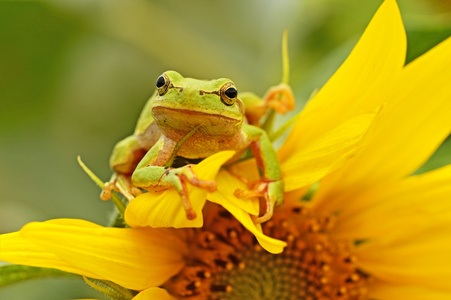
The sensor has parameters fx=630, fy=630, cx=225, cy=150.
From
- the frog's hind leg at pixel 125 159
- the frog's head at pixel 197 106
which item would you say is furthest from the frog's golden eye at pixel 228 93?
the frog's hind leg at pixel 125 159

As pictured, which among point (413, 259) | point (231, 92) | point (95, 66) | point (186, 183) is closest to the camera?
point (186, 183)

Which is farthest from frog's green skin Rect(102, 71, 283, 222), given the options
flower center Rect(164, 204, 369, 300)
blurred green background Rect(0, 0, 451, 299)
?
blurred green background Rect(0, 0, 451, 299)

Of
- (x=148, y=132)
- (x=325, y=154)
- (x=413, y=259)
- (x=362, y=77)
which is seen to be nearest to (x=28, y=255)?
(x=148, y=132)

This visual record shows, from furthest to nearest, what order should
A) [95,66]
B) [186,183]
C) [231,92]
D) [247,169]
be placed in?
[95,66] < [247,169] < [231,92] < [186,183]

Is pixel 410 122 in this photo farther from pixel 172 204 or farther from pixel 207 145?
pixel 172 204

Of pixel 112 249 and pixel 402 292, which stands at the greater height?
pixel 402 292
